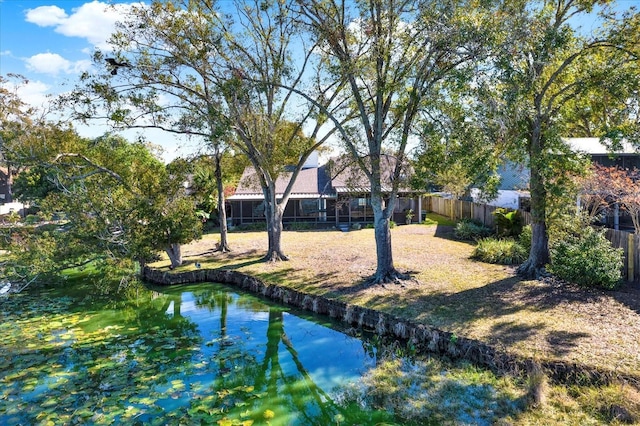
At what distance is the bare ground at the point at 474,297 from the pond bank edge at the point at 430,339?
0.21m

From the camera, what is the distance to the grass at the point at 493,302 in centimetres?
703

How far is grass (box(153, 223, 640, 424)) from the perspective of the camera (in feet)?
23.1

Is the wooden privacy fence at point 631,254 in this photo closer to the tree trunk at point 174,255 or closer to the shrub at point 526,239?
the shrub at point 526,239

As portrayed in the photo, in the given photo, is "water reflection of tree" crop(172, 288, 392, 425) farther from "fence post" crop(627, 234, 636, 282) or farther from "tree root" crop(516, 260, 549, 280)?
"fence post" crop(627, 234, 636, 282)

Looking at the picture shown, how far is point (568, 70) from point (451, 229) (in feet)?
41.0

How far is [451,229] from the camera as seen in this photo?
77.3ft

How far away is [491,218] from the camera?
21203mm

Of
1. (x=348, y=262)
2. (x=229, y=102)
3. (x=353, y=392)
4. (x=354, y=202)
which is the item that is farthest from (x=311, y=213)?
→ (x=353, y=392)

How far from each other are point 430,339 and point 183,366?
18.1 ft

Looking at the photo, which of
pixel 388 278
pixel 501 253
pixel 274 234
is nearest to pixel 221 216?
pixel 274 234

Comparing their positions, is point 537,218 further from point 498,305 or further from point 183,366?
point 183,366

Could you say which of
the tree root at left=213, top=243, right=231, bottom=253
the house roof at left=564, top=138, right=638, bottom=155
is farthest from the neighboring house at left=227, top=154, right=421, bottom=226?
the house roof at left=564, top=138, right=638, bottom=155

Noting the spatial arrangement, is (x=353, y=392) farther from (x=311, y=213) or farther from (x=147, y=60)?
(x=311, y=213)

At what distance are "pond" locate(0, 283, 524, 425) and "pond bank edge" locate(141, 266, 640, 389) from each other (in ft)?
1.66
